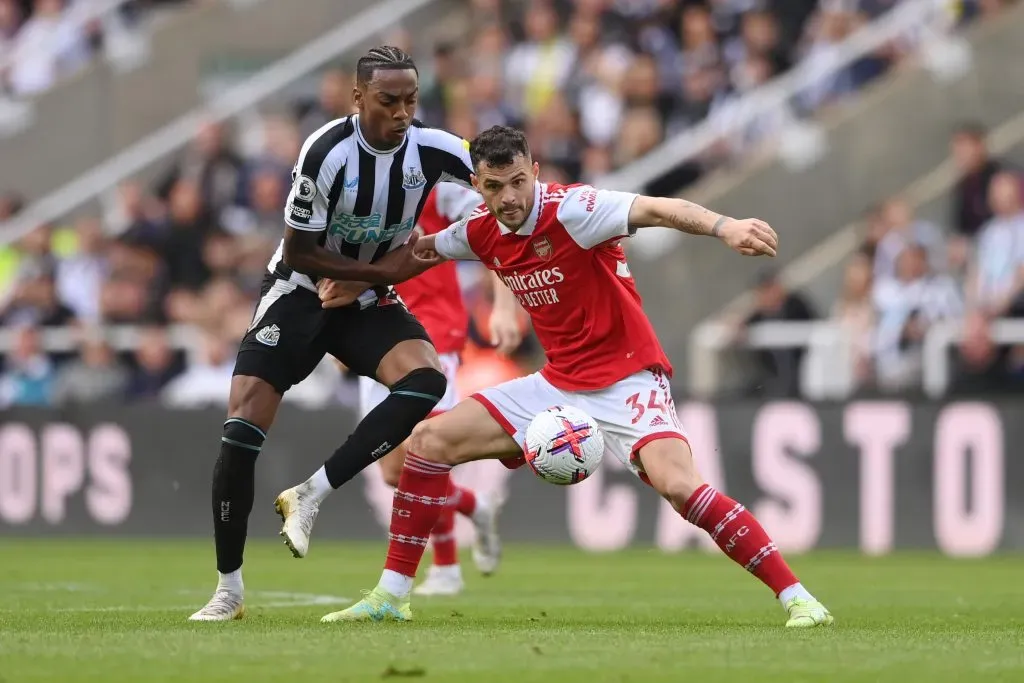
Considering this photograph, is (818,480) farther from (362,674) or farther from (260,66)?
(260,66)

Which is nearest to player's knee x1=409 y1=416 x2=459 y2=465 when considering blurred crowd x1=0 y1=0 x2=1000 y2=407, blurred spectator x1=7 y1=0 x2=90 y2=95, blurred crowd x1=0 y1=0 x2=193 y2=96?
blurred crowd x1=0 y1=0 x2=1000 y2=407

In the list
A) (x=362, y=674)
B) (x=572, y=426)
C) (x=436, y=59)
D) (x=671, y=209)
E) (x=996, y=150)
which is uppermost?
(x=436, y=59)

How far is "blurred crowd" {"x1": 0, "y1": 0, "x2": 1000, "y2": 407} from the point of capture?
18188mm

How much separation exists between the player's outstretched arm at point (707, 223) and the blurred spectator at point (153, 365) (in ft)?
34.1

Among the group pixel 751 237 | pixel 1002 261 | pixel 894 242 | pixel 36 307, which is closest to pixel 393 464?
pixel 751 237

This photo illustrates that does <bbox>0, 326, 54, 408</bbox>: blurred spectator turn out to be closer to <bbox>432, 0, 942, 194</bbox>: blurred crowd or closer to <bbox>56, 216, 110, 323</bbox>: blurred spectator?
<bbox>56, 216, 110, 323</bbox>: blurred spectator

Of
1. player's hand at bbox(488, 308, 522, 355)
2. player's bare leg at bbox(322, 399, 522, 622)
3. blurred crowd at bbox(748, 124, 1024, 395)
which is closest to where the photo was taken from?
player's bare leg at bbox(322, 399, 522, 622)

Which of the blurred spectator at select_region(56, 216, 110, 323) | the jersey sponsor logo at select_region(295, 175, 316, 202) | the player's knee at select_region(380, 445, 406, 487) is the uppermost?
the blurred spectator at select_region(56, 216, 110, 323)

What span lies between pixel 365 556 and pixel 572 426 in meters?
6.71

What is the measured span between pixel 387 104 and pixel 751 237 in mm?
1921

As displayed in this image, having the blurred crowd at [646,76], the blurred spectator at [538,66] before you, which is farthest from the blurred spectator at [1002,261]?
the blurred spectator at [538,66]

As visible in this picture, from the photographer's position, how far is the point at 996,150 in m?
18.0

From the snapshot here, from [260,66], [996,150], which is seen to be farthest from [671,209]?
[260,66]

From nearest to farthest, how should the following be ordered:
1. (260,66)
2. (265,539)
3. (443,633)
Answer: (443,633) < (265,539) < (260,66)
